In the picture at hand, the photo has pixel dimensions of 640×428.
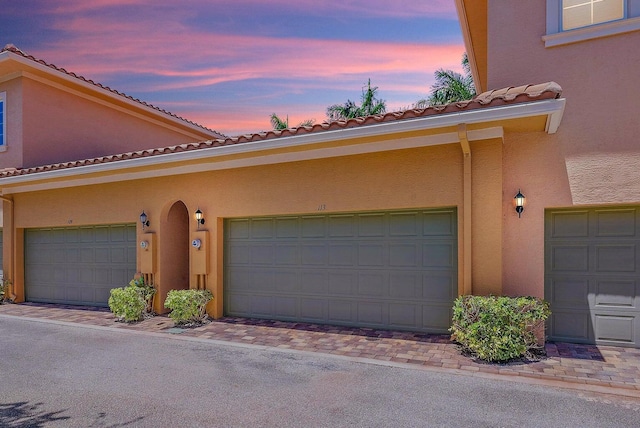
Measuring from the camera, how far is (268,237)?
949 cm

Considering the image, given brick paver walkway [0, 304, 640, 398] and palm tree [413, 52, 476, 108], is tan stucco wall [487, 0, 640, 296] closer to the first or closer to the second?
brick paver walkway [0, 304, 640, 398]

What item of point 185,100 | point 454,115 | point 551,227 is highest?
point 185,100

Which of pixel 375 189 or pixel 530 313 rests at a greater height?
pixel 375 189

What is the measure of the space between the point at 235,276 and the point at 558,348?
6785 millimetres

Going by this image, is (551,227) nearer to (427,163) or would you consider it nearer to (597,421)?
(427,163)

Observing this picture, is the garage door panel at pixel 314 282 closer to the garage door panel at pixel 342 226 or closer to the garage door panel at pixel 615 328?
the garage door panel at pixel 342 226

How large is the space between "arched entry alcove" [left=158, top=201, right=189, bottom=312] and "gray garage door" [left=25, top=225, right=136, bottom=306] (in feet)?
3.98

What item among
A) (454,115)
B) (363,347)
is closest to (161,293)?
(363,347)

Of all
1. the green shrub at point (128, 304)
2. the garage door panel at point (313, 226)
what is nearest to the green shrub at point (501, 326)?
the garage door panel at point (313, 226)

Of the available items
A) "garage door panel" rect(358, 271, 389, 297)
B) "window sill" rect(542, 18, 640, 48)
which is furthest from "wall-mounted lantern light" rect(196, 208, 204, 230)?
"window sill" rect(542, 18, 640, 48)

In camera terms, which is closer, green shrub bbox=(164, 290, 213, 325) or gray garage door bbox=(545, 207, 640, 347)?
gray garage door bbox=(545, 207, 640, 347)

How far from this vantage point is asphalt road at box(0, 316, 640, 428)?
4.48 m

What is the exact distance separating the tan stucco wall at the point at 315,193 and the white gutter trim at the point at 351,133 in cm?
83

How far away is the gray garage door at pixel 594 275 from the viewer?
6953mm
